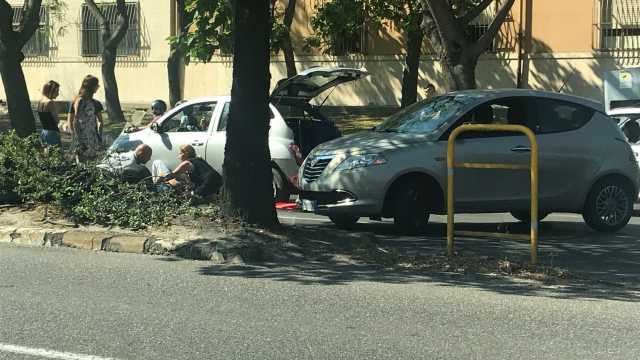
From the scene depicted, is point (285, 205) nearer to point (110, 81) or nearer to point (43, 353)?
point (43, 353)

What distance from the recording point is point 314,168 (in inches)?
435

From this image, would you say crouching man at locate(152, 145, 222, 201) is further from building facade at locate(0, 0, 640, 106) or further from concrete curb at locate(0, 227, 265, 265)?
building facade at locate(0, 0, 640, 106)

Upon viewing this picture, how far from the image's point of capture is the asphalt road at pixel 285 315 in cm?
610

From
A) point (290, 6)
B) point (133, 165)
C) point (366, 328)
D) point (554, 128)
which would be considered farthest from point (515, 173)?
point (290, 6)

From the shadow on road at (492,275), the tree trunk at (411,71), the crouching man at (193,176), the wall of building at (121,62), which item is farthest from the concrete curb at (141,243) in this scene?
the wall of building at (121,62)

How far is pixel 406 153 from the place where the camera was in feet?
34.5

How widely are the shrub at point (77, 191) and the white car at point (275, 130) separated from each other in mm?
1389

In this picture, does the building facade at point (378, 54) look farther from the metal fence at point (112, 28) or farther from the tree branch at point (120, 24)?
the tree branch at point (120, 24)

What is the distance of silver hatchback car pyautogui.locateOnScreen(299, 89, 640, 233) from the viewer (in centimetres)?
1055

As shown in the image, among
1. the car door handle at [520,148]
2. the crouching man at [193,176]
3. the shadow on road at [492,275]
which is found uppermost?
the car door handle at [520,148]

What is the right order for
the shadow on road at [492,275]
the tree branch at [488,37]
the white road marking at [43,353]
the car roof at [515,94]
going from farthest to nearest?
the tree branch at [488,37] < the car roof at [515,94] < the shadow on road at [492,275] < the white road marking at [43,353]

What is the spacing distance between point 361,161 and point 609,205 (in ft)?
11.0

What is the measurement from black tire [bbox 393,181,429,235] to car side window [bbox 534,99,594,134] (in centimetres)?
180

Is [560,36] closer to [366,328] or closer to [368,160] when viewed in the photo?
[368,160]
